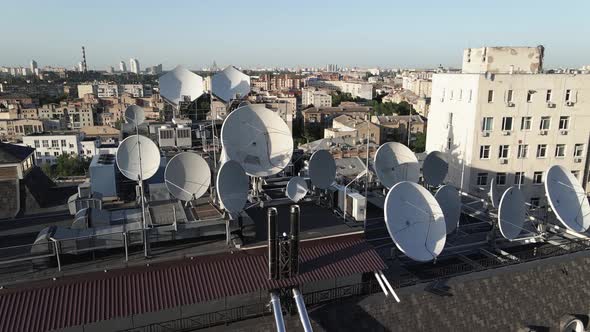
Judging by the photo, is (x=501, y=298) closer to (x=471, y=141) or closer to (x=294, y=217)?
(x=294, y=217)

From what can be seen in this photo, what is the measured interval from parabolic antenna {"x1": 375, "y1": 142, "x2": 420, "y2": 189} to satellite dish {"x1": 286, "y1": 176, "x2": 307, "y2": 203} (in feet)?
16.3

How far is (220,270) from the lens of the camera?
1281 cm

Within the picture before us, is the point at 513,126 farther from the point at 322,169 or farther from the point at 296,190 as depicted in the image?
the point at 296,190

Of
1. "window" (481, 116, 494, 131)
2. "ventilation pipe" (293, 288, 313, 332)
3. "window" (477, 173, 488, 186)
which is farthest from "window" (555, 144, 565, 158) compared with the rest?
"ventilation pipe" (293, 288, 313, 332)

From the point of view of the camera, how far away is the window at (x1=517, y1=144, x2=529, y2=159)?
29.1 meters

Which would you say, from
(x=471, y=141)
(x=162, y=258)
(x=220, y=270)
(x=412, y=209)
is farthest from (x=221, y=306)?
(x=471, y=141)

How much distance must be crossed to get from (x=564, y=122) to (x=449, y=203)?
17601mm

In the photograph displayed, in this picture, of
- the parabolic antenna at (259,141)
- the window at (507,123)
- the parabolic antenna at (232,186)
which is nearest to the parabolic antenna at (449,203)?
the parabolic antenna at (259,141)

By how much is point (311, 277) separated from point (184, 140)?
1566 cm

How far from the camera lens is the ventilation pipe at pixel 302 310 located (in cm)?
1161

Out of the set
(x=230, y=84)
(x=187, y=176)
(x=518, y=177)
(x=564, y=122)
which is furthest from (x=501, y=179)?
(x=187, y=176)

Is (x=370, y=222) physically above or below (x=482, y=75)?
below

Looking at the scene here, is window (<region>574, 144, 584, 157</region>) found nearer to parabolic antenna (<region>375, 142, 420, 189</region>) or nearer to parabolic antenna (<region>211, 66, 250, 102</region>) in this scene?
parabolic antenna (<region>375, 142, 420, 189</region>)

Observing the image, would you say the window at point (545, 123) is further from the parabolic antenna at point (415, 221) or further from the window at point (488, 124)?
the parabolic antenna at point (415, 221)
